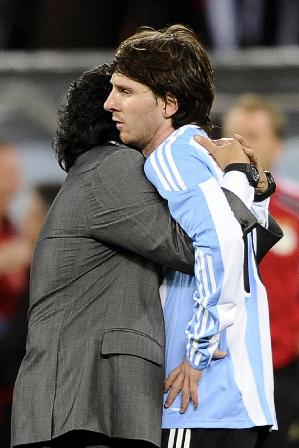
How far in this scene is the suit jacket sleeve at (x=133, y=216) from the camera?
2.50 m

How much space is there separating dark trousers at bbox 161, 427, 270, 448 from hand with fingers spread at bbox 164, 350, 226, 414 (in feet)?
0.18

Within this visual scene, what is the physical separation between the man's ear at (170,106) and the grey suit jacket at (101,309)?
0.48 feet

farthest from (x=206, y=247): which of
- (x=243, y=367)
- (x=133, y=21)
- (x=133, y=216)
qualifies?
(x=133, y=21)

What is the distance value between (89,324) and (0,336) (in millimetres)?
2250

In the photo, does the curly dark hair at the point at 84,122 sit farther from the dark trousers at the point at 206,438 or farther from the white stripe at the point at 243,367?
the dark trousers at the point at 206,438

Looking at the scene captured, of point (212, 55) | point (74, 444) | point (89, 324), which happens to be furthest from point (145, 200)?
point (212, 55)

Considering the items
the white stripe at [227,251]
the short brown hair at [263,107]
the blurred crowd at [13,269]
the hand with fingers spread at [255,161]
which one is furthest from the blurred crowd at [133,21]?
the white stripe at [227,251]

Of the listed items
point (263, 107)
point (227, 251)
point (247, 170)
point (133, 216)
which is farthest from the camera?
point (263, 107)

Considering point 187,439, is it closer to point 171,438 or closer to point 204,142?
point 171,438

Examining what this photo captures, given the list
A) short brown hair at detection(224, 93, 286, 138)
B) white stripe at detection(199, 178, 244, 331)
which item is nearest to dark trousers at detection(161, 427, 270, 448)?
white stripe at detection(199, 178, 244, 331)

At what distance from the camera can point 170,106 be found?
267cm

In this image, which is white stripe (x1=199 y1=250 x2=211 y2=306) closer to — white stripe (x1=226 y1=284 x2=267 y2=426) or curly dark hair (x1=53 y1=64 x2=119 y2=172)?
white stripe (x1=226 y1=284 x2=267 y2=426)

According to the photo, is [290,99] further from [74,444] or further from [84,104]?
[74,444]

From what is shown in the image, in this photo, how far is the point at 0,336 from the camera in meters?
4.69
